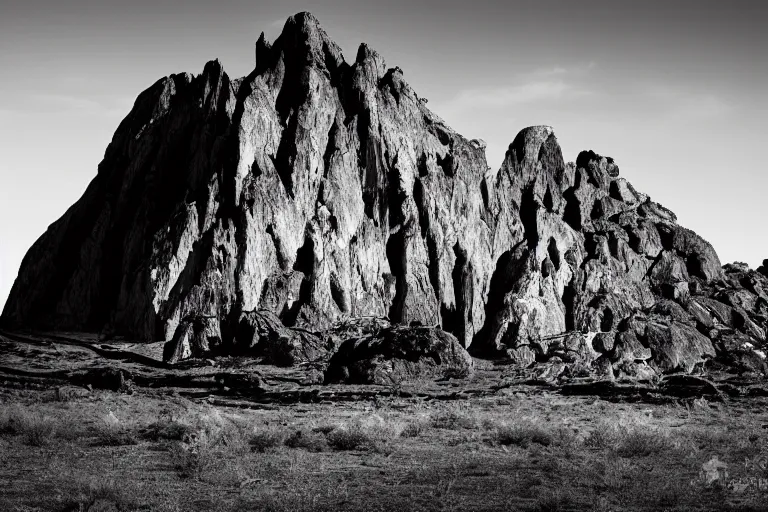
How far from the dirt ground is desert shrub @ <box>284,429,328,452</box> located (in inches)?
2.5

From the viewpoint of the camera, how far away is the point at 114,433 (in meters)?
23.0

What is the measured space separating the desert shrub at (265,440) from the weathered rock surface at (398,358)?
72.0 feet

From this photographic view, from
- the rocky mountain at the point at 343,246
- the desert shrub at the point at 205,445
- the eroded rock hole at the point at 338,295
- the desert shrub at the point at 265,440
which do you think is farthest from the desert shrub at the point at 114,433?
the eroded rock hole at the point at 338,295

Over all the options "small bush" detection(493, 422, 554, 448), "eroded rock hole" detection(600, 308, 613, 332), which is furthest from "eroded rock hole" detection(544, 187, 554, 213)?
"small bush" detection(493, 422, 554, 448)

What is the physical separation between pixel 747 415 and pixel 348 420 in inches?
712

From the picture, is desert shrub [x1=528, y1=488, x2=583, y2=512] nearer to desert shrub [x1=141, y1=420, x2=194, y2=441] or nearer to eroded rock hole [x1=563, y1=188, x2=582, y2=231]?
desert shrub [x1=141, y1=420, x2=194, y2=441]

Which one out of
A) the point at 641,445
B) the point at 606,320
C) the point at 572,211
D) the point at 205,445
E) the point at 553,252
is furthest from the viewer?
the point at 572,211

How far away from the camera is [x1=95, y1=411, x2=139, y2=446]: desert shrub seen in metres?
22.5

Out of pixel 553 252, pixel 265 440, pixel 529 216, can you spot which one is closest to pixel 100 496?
pixel 265 440

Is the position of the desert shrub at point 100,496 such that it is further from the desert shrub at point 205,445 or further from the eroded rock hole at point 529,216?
the eroded rock hole at point 529,216

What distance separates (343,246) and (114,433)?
159ft

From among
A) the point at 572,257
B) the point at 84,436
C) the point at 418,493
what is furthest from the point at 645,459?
the point at 572,257

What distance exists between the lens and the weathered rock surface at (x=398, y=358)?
150 ft

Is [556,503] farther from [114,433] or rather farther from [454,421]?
[114,433]
